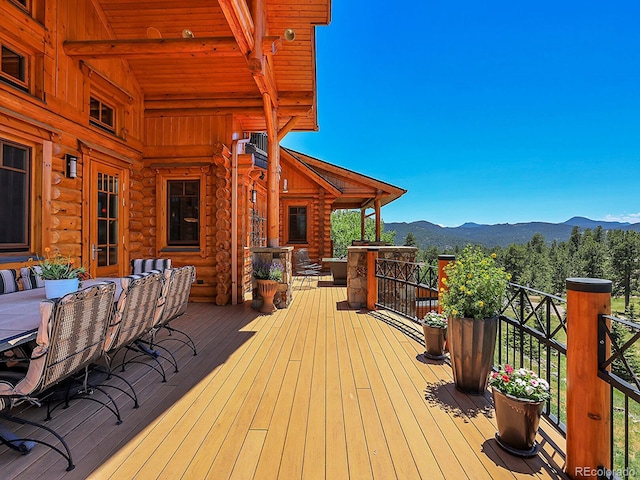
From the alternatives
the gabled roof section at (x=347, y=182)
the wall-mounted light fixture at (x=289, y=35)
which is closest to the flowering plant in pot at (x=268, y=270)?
the wall-mounted light fixture at (x=289, y=35)

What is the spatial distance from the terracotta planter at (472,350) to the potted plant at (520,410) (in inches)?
21.1

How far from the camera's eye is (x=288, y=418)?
2.31 m

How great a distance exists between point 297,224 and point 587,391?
413 inches

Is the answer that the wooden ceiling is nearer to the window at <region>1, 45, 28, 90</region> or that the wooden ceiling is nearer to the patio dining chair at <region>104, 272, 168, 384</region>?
the window at <region>1, 45, 28, 90</region>

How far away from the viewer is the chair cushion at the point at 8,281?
10.1ft

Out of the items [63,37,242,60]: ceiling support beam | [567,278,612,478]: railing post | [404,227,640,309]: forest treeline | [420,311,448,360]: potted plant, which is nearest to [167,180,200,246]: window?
[63,37,242,60]: ceiling support beam

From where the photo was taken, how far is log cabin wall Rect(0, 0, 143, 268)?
3596mm

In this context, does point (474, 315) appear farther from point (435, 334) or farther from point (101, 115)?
point (101, 115)

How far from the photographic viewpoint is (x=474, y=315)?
2.60 m

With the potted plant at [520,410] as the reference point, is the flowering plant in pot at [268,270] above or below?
above

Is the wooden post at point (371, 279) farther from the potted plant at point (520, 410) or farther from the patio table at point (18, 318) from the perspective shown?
the patio table at point (18, 318)

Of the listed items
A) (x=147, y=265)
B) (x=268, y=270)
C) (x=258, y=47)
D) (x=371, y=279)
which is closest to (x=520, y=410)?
(x=371, y=279)

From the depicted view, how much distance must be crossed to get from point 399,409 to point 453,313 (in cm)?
91

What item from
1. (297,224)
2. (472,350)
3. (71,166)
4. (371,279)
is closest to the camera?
(472,350)
